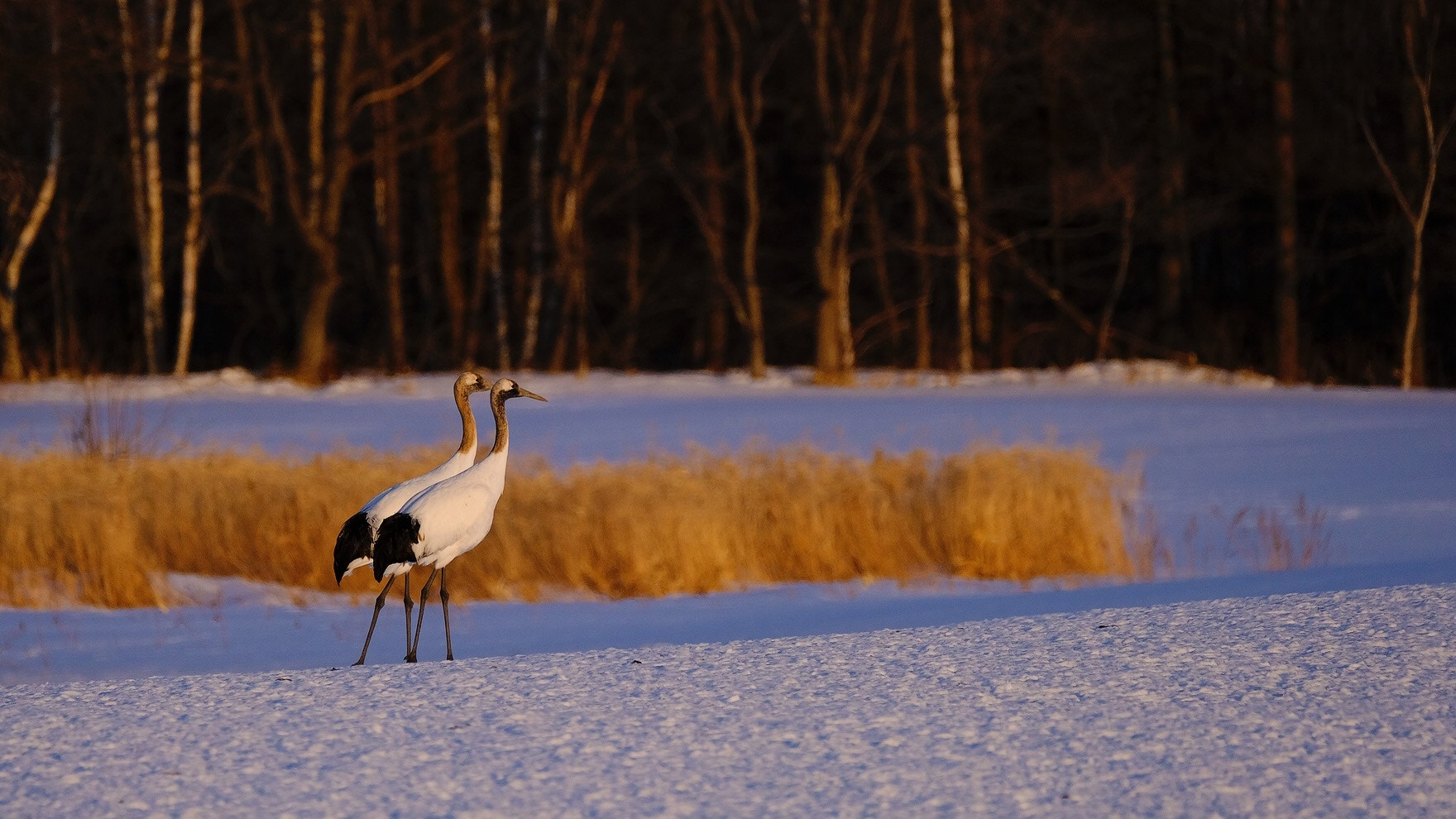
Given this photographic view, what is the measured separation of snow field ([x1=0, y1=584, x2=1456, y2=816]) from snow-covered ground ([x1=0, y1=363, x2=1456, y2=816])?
0.05 ft

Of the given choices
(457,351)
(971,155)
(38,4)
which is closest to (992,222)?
(971,155)

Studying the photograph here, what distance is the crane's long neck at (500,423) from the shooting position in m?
7.71

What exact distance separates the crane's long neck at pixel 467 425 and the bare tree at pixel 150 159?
670 inches

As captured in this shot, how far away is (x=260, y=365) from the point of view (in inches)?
1355

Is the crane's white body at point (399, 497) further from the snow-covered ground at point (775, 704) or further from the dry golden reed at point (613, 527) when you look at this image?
the dry golden reed at point (613, 527)

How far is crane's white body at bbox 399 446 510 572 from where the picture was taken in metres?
7.16

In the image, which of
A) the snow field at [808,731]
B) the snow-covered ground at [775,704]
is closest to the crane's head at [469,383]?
the snow-covered ground at [775,704]

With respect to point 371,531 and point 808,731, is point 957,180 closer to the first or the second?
point 371,531

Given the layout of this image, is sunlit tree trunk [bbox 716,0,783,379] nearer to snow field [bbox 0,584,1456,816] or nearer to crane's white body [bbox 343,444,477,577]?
crane's white body [bbox 343,444,477,577]

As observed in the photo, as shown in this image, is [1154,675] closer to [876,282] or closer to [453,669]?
[453,669]

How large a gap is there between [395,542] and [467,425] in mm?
1074

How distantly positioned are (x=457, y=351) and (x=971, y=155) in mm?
9234

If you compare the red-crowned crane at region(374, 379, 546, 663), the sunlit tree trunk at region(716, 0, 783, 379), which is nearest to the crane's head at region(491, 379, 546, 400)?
the red-crowned crane at region(374, 379, 546, 663)

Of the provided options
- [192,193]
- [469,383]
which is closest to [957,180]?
[192,193]
